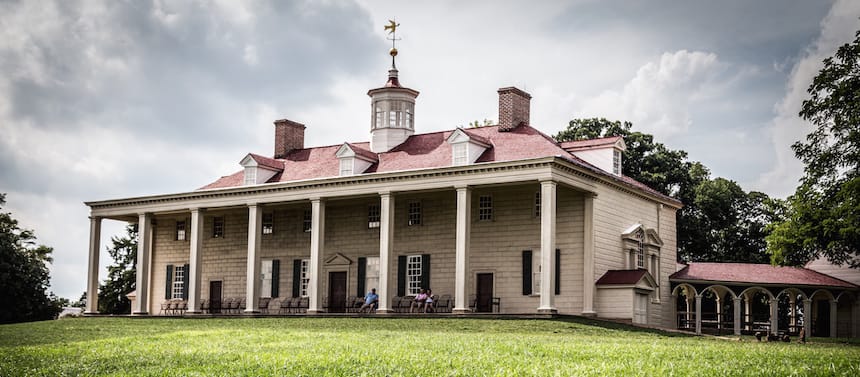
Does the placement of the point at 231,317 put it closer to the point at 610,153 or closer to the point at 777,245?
the point at 610,153

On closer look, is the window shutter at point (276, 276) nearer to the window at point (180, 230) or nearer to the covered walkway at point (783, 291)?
the window at point (180, 230)

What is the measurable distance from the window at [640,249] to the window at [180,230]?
72.1 feet

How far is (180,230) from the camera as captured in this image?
50.0 m

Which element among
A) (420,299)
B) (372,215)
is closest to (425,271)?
(420,299)

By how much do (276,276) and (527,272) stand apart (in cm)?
1268

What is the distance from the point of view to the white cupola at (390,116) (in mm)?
44062

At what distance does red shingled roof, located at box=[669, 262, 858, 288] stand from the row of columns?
791 cm

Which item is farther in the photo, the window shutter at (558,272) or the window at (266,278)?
the window at (266,278)

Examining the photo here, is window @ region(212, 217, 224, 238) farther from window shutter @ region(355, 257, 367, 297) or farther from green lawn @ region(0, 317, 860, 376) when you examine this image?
green lawn @ region(0, 317, 860, 376)

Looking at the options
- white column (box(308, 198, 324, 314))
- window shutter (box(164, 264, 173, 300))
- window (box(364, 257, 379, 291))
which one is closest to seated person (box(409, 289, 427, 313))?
window (box(364, 257, 379, 291))

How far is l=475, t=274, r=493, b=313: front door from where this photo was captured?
130 ft

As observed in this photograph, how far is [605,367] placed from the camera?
17.1 metres

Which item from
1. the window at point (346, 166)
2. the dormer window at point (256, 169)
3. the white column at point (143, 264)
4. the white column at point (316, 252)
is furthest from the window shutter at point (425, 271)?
the white column at point (143, 264)

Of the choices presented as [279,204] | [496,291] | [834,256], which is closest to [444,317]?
[496,291]
